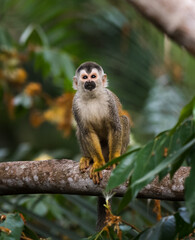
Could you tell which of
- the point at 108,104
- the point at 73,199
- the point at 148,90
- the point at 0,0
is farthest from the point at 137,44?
the point at 73,199

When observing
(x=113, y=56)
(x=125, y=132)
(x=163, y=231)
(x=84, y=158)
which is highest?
(x=113, y=56)

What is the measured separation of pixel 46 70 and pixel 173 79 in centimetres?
199

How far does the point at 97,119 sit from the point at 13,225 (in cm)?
162

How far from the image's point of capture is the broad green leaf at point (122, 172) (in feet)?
5.81

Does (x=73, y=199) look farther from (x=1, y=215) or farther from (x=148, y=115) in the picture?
(x=148, y=115)

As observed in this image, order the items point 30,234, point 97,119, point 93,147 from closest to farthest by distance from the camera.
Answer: point 30,234 < point 93,147 < point 97,119

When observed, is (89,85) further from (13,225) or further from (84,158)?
(13,225)

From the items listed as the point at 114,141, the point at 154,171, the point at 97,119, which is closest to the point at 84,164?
the point at 114,141

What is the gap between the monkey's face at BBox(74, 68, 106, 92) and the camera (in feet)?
12.0

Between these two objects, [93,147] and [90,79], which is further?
[90,79]

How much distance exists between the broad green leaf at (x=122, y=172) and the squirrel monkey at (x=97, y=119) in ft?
5.20

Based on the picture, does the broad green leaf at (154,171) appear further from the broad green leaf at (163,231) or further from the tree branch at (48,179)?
the tree branch at (48,179)

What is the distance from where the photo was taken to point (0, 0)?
550 cm

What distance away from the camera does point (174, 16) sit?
1738 millimetres
